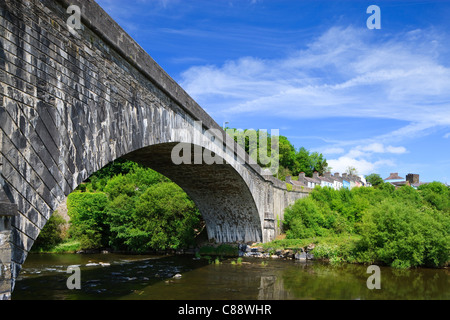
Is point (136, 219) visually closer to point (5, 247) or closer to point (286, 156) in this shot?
point (5, 247)

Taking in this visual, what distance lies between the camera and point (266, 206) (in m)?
22.9

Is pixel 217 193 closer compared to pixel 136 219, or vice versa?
pixel 217 193

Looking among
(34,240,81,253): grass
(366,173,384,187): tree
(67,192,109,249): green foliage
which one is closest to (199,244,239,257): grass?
(67,192,109,249): green foliage

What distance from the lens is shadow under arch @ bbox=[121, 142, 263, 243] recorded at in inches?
584

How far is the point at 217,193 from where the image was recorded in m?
20.8

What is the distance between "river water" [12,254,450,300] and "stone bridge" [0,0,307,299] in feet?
17.1

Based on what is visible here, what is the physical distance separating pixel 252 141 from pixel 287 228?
2410 centimetres

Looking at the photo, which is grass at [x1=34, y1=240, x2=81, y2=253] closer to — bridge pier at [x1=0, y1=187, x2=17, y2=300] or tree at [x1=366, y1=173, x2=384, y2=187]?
bridge pier at [x1=0, y1=187, x2=17, y2=300]

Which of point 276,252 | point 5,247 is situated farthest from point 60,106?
point 276,252

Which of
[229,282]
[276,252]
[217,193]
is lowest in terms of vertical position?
[276,252]

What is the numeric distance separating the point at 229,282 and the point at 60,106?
9700 millimetres

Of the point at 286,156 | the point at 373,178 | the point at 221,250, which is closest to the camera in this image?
the point at 221,250

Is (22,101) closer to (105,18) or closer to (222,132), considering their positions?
(105,18)
